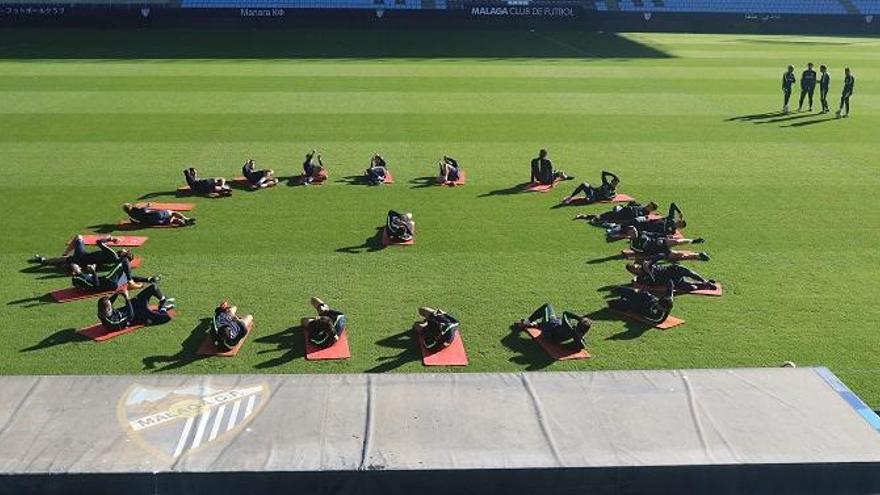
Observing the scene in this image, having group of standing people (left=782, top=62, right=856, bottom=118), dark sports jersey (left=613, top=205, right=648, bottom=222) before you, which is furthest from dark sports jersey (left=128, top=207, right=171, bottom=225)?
group of standing people (left=782, top=62, right=856, bottom=118)

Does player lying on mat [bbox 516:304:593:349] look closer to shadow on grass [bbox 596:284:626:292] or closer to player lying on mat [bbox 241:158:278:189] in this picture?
shadow on grass [bbox 596:284:626:292]

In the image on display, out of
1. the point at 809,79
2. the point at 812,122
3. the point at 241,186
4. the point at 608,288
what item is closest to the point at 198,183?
the point at 241,186

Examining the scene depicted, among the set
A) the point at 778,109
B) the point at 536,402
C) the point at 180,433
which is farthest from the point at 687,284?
the point at 778,109

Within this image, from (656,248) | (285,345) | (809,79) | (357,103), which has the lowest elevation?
(285,345)

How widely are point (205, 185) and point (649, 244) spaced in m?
9.12

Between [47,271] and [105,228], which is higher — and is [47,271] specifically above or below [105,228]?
below

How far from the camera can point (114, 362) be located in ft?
34.0

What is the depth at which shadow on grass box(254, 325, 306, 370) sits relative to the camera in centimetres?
1044

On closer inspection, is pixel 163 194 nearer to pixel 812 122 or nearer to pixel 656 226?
pixel 656 226

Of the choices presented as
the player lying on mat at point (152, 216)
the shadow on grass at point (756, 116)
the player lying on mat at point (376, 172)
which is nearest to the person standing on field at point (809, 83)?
the shadow on grass at point (756, 116)

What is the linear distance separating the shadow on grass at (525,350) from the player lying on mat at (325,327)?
2.25 metres

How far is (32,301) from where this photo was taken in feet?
39.8

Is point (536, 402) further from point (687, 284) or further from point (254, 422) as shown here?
point (687, 284)

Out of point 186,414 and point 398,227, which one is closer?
point 186,414
